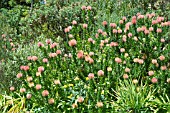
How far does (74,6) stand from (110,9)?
76 cm

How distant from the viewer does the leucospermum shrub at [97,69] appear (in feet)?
14.5

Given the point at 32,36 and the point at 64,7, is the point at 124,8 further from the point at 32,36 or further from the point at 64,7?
the point at 32,36

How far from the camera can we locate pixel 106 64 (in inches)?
189

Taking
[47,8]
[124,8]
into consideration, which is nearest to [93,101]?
[124,8]

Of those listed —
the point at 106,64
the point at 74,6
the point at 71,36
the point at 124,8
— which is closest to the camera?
the point at 106,64

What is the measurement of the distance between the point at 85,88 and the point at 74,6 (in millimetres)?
3149

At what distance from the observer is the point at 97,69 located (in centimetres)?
480

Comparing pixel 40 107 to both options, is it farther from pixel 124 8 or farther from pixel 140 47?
pixel 124 8

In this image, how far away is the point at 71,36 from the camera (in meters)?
5.24

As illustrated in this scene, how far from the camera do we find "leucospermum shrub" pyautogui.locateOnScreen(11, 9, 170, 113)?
4414 mm

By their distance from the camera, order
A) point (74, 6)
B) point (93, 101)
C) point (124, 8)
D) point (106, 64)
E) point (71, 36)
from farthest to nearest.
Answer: point (74, 6)
point (124, 8)
point (71, 36)
point (106, 64)
point (93, 101)

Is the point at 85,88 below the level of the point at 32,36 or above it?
below

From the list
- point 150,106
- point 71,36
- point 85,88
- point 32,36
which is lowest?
point 150,106

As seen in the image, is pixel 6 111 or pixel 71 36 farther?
pixel 71 36
